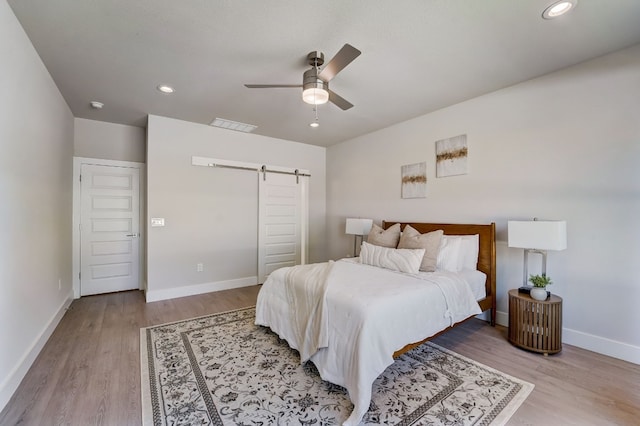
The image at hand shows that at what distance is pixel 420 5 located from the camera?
1.92 meters

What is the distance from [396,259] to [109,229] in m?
4.52

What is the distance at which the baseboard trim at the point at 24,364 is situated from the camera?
1.85m

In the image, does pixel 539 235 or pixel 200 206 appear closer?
pixel 539 235

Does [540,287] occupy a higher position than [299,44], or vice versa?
[299,44]

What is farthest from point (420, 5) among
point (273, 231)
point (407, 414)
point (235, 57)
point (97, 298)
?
point (97, 298)

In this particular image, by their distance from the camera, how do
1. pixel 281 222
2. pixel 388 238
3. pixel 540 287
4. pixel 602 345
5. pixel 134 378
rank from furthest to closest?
pixel 281 222 < pixel 388 238 < pixel 540 287 < pixel 602 345 < pixel 134 378

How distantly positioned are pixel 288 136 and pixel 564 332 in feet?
15.4

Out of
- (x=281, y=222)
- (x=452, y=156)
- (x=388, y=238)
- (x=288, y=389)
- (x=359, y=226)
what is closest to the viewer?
(x=288, y=389)

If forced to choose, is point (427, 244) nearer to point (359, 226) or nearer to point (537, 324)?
point (537, 324)

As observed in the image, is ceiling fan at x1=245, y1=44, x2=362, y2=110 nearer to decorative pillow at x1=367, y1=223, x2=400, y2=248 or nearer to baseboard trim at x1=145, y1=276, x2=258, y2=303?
decorative pillow at x1=367, y1=223, x2=400, y2=248

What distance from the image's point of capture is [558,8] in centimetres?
194

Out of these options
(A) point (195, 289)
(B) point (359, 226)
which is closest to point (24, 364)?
(A) point (195, 289)

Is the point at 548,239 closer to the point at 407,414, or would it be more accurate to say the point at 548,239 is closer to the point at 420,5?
the point at 407,414

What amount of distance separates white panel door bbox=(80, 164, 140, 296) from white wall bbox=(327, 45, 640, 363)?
4926 millimetres
